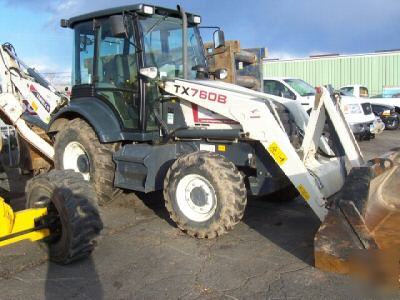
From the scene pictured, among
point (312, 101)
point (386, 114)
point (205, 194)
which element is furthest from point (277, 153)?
point (386, 114)

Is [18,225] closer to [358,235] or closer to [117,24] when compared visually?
[117,24]

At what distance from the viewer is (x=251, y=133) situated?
524cm

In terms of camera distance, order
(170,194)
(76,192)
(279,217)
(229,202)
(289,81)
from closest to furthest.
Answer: (76,192) → (229,202) → (170,194) → (279,217) → (289,81)

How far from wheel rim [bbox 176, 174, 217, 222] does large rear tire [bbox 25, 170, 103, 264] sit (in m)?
1.13

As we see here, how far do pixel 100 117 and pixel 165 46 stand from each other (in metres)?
1.27

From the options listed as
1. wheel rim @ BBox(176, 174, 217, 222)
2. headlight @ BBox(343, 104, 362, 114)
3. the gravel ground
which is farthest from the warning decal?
headlight @ BBox(343, 104, 362, 114)

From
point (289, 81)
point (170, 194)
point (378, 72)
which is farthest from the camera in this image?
point (378, 72)

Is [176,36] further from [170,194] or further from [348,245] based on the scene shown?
[348,245]

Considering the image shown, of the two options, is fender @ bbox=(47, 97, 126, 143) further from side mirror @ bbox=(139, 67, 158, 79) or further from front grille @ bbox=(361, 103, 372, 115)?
front grille @ bbox=(361, 103, 372, 115)

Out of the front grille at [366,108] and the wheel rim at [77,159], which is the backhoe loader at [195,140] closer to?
the wheel rim at [77,159]

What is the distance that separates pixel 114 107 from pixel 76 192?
222 centimetres

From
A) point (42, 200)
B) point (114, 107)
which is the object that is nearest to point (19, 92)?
point (114, 107)

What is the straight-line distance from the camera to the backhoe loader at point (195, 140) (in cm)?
453

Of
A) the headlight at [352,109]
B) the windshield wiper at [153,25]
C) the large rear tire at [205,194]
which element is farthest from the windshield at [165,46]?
the headlight at [352,109]
